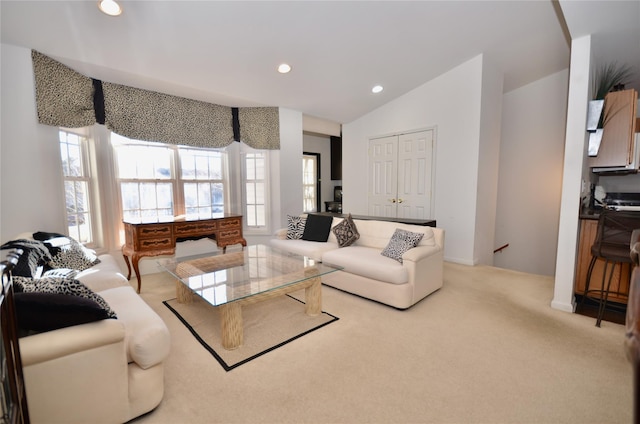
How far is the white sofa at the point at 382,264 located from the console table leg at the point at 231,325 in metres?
1.28

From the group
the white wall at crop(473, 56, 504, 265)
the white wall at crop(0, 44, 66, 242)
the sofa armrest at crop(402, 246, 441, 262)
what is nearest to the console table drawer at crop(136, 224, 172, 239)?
the white wall at crop(0, 44, 66, 242)

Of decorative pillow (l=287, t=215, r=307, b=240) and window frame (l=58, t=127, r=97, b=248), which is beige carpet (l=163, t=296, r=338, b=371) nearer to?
decorative pillow (l=287, t=215, r=307, b=240)

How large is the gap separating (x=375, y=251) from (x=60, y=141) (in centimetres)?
365

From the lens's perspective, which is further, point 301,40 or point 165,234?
point 165,234

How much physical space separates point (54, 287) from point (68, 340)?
1.04 feet

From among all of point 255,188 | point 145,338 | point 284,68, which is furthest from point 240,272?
point 284,68

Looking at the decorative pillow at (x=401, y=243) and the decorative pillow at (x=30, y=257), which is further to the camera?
the decorative pillow at (x=401, y=243)

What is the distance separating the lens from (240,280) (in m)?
2.52

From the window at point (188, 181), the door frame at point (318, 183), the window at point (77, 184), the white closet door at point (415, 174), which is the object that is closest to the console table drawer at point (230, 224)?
the window at point (188, 181)

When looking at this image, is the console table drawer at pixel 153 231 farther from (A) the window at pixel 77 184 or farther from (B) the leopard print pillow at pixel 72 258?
(A) the window at pixel 77 184

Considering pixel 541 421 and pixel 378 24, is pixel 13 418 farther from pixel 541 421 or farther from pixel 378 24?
pixel 378 24

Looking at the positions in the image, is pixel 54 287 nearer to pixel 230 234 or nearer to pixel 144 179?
pixel 230 234

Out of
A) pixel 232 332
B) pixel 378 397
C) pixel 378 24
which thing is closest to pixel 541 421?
pixel 378 397

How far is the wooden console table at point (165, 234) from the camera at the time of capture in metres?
3.30
